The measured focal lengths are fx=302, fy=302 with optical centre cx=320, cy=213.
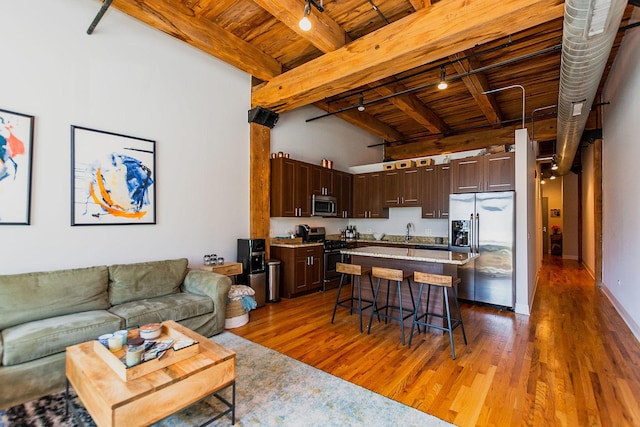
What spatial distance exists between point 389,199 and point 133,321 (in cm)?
507

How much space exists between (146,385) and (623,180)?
5.78m

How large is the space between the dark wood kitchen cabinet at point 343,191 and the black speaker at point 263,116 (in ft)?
6.06

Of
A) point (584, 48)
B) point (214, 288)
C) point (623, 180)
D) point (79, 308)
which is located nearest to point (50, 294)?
point (79, 308)

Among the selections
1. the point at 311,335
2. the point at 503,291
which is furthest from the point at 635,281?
the point at 311,335

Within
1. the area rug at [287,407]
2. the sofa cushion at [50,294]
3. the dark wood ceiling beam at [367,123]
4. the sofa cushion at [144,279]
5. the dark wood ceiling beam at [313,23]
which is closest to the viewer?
the area rug at [287,407]

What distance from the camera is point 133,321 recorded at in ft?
9.19

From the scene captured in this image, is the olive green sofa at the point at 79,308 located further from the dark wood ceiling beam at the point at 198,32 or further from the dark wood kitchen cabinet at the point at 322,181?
the dark wood kitchen cabinet at the point at 322,181

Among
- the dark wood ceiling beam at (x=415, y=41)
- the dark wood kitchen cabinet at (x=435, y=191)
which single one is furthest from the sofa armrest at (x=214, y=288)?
the dark wood kitchen cabinet at (x=435, y=191)

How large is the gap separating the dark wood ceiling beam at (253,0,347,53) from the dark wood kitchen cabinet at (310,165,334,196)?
2.45 m

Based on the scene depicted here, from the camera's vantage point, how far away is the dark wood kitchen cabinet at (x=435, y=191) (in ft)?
18.9

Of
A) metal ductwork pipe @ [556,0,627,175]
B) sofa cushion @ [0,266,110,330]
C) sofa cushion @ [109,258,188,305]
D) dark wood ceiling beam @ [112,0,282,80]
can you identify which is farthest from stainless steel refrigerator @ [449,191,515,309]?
sofa cushion @ [0,266,110,330]

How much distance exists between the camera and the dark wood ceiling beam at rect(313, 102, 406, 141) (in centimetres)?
638

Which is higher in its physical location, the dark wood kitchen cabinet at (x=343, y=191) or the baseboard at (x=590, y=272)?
A: the dark wood kitchen cabinet at (x=343, y=191)

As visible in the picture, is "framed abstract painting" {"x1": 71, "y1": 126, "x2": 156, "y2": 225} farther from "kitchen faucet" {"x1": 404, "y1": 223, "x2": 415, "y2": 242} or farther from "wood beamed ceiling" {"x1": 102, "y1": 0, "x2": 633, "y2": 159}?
"kitchen faucet" {"x1": 404, "y1": 223, "x2": 415, "y2": 242}
